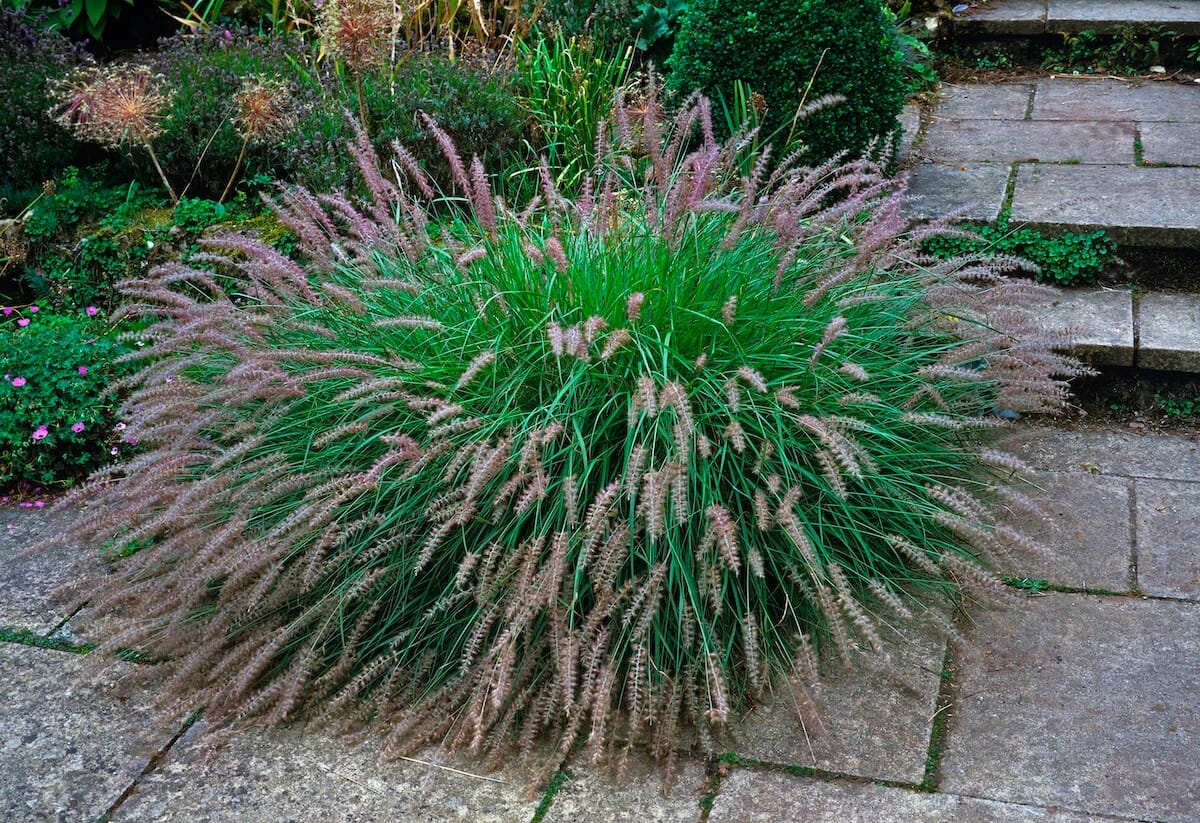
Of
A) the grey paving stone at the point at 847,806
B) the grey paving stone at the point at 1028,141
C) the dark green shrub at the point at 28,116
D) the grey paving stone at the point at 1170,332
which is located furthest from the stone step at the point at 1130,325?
the dark green shrub at the point at 28,116

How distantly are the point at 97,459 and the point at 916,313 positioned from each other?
2801 mm

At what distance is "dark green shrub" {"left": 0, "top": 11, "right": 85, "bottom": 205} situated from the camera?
5027 millimetres

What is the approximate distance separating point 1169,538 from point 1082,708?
32.4 inches

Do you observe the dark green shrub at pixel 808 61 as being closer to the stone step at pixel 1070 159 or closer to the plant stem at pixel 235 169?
→ the stone step at pixel 1070 159

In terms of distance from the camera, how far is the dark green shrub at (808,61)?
451cm

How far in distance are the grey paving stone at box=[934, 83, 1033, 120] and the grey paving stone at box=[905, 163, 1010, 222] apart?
2.67ft

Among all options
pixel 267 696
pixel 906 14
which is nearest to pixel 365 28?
pixel 267 696

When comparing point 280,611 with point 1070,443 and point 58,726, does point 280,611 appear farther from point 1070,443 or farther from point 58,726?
point 1070,443

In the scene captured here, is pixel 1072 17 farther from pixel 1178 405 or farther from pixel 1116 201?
pixel 1178 405

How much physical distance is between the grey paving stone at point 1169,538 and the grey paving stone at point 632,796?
1.40 m

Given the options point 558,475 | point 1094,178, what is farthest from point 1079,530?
point 1094,178

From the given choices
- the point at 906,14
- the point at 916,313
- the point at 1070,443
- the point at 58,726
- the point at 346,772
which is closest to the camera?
the point at 346,772

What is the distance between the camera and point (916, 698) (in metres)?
2.71

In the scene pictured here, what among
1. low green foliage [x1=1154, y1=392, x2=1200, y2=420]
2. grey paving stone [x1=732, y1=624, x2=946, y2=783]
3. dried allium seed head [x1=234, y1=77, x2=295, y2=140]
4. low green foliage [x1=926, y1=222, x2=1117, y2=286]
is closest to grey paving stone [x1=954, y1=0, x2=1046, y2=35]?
low green foliage [x1=926, y1=222, x2=1117, y2=286]
